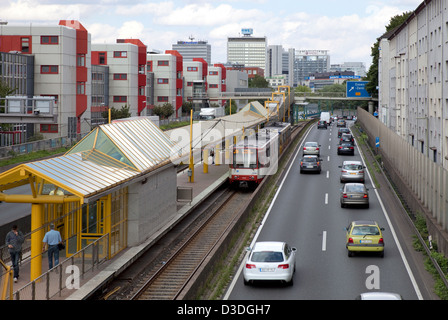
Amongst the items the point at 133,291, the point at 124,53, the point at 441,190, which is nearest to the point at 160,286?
the point at 133,291

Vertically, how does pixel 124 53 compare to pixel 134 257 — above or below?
above

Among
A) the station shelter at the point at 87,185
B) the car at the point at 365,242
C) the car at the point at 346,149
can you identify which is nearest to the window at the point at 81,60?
the car at the point at 346,149

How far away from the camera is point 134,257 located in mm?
23391

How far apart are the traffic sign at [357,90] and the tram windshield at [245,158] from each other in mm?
73575

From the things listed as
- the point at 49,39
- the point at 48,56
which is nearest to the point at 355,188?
the point at 48,56

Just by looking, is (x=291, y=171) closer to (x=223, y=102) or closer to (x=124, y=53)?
(x=124, y=53)

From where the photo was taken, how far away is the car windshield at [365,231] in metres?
25.4

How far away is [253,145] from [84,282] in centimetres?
2625

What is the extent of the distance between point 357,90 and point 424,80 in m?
63.2

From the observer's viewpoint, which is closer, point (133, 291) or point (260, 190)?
point (133, 291)

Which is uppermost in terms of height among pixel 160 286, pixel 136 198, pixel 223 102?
pixel 223 102

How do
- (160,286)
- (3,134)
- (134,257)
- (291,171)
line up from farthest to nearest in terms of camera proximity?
(3,134) < (291,171) < (134,257) < (160,286)

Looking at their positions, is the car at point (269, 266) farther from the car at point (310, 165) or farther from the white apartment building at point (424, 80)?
the car at point (310, 165)

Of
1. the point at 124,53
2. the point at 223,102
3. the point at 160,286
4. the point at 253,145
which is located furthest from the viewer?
the point at 223,102
